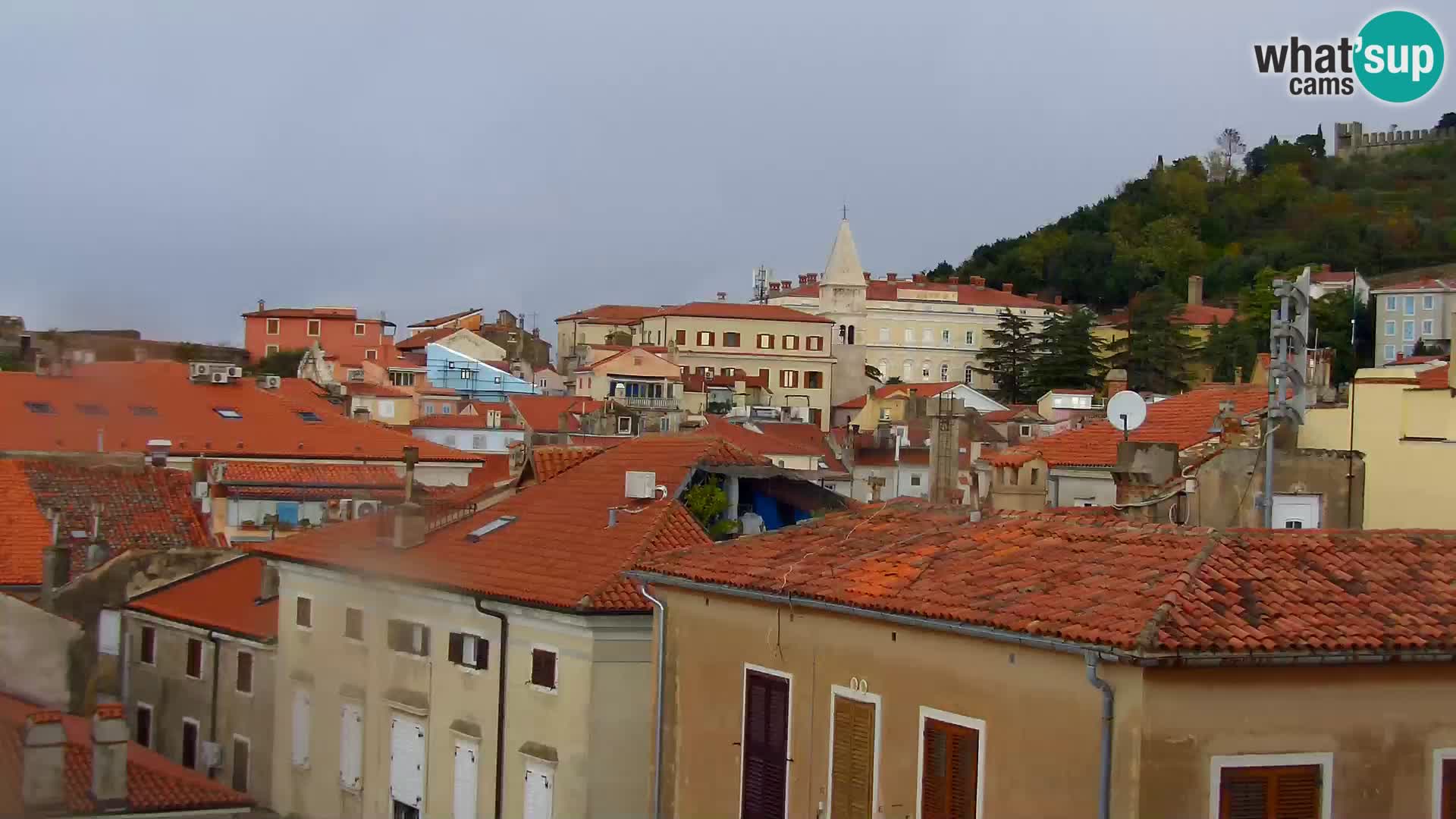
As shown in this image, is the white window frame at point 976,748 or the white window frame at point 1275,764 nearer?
the white window frame at point 1275,764

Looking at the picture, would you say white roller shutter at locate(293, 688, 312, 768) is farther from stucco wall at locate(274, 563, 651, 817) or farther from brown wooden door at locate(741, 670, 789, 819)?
brown wooden door at locate(741, 670, 789, 819)

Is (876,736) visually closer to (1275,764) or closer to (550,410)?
(1275,764)

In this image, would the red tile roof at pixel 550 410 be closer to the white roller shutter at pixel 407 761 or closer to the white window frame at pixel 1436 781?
the white roller shutter at pixel 407 761

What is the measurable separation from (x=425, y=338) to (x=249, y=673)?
51.7m

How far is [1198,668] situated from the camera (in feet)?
23.5

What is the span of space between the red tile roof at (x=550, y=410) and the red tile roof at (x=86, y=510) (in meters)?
23.5

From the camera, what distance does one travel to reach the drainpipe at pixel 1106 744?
7168 mm

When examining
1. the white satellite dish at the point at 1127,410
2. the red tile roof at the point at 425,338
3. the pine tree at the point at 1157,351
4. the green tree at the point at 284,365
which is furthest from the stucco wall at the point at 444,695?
the pine tree at the point at 1157,351

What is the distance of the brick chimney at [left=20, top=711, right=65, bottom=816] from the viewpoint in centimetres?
942

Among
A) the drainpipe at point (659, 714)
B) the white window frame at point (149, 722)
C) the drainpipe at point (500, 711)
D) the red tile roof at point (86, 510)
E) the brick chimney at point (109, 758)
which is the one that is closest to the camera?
the drainpipe at point (659, 714)

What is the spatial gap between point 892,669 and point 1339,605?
2.09m

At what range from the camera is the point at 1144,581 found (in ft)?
25.6

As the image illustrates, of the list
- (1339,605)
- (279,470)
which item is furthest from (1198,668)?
(279,470)

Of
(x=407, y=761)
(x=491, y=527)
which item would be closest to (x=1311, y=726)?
(x=407, y=761)
